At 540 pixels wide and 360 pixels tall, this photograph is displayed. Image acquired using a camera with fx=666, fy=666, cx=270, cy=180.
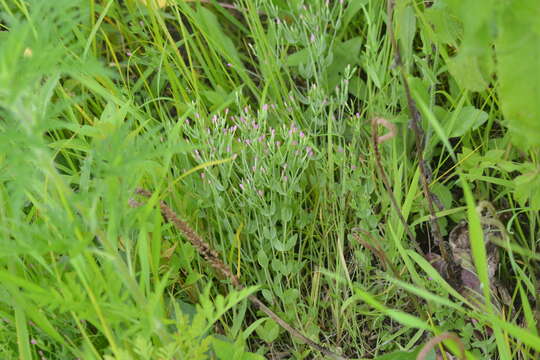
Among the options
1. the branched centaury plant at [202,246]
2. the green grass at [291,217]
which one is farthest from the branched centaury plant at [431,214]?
the branched centaury plant at [202,246]

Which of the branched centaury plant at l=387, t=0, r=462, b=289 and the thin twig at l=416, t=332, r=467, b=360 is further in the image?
the branched centaury plant at l=387, t=0, r=462, b=289

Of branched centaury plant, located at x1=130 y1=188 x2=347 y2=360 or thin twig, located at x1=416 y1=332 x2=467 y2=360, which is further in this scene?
branched centaury plant, located at x1=130 y1=188 x2=347 y2=360

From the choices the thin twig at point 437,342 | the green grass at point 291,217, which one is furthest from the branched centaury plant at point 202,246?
the thin twig at point 437,342

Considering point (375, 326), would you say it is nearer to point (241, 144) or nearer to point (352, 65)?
point (241, 144)

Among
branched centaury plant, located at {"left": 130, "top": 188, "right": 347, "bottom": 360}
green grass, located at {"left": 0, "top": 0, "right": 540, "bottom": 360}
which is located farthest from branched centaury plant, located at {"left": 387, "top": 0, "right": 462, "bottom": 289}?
branched centaury plant, located at {"left": 130, "top": 188, "right": 347, "bottom": 360}

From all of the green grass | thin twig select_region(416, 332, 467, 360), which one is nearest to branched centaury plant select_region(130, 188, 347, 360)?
the green grass

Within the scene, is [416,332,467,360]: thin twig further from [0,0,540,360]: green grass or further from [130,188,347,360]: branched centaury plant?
[130,188,347,360]: branched centaury plant

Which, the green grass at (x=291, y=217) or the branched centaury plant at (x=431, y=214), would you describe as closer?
the green grass at (x=291, y=217)

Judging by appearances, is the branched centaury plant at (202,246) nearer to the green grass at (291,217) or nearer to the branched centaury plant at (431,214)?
the green grass at (291,217)

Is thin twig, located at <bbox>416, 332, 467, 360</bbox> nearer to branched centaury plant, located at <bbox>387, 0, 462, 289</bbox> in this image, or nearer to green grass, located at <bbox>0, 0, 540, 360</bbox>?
green grass, located at <bbox>0, 0, 540, 360</bbox>

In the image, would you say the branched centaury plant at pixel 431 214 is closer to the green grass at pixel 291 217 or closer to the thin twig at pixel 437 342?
the green grass at pixel 291 217

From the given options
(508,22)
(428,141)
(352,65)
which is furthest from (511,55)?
(352,65)
